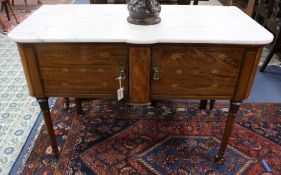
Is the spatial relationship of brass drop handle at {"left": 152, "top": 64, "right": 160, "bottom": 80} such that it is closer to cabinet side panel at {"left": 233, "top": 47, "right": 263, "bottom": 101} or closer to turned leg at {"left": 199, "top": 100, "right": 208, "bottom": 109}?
cabinet side panel at {"left": 233, "top": 47, "right": 263, "bottom": 101}

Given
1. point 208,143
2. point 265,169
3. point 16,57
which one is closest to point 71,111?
point 208,143

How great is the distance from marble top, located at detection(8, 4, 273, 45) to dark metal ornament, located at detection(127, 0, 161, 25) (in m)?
0.03

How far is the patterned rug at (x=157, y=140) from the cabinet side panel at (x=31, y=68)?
0.51m

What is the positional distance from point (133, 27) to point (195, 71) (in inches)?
13.0

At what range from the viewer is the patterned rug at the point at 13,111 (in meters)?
1.51

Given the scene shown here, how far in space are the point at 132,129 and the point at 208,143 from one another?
490mm

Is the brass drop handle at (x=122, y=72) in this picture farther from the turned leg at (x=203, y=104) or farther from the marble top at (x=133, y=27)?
the turned leg at (x=203, y=104)

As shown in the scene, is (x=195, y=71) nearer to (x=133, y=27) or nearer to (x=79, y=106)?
(x=133, y=27)

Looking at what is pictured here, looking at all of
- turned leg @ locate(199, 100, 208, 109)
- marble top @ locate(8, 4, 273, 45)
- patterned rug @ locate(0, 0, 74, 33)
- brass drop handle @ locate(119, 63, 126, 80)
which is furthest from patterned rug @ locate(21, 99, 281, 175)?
patterned rug @ locate(0, 0, 74, 33)

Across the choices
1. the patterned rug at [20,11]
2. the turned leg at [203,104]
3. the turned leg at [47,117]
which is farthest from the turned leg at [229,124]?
the patterned rug at [20,11]

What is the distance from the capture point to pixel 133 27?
3.66 feet

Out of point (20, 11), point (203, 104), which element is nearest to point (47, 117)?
point (203, 104)

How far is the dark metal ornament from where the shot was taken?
1.11 metres

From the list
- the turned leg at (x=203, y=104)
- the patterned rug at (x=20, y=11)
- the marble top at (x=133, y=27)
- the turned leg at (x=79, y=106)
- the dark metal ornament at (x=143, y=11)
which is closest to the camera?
the marble top at (x=133, y=27)
